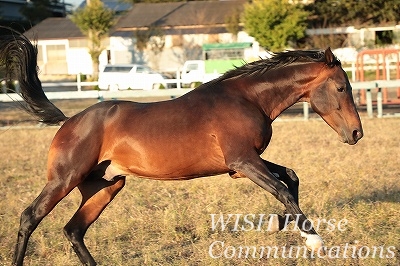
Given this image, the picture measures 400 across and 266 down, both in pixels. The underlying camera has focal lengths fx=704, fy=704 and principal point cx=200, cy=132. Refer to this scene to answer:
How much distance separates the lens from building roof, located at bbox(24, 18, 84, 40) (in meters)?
55.5

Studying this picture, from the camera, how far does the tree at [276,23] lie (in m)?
42.1

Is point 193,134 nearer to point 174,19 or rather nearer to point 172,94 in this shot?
point 172,94

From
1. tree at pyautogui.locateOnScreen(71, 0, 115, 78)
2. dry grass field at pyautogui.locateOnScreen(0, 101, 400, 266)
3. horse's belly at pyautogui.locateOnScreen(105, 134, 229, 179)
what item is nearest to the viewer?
horse's belly at pyautogui.locateOnScreen(105, 134, 229, 179)

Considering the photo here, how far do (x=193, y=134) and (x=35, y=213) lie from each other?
1.46m

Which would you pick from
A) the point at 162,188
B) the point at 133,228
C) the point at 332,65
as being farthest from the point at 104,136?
the point at 162,188

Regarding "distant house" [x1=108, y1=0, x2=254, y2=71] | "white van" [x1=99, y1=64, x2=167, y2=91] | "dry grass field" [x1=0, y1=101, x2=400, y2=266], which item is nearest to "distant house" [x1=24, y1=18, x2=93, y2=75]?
"distant house" [x1=108, y1=0, x2=254, y2=71]

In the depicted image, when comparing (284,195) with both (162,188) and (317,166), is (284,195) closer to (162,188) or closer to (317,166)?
(162,188)

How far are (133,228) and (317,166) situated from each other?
4.16 m

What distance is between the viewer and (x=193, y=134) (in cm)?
591

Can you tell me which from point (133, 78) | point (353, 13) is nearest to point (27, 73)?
point (133, 78)

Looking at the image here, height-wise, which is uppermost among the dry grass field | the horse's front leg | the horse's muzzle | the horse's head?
the horse's head

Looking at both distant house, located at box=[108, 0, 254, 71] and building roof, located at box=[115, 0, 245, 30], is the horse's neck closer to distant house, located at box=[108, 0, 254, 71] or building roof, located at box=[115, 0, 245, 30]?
distant house, located at box=[108, 0, 254, 71]

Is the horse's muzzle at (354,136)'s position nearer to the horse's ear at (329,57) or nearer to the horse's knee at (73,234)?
the horse's ear at (329,57)

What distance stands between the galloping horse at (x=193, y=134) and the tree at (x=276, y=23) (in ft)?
118
